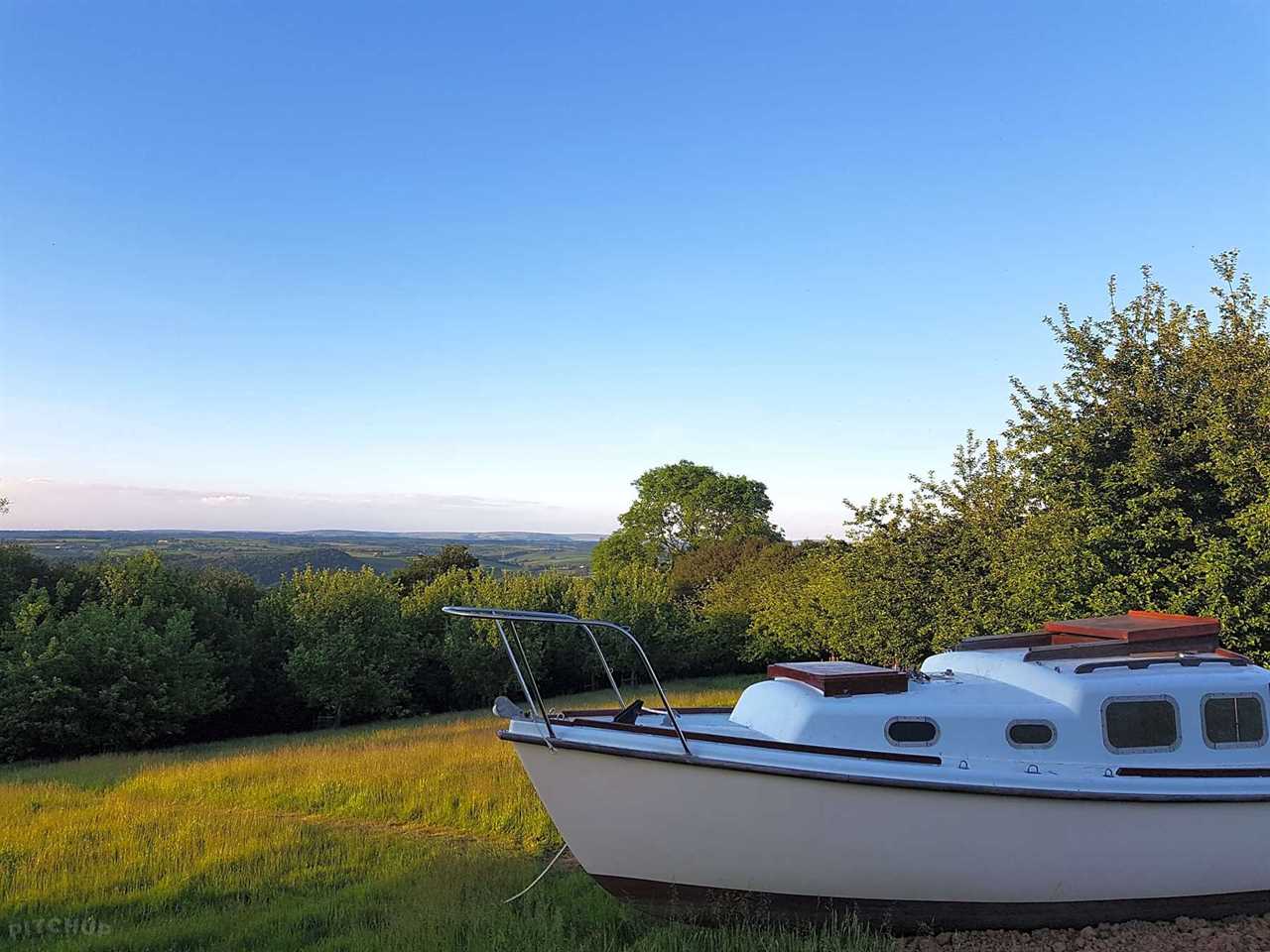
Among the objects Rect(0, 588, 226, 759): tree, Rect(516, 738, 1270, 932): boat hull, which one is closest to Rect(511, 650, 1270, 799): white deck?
Rect(516, 738, 1270, 932): boat hull

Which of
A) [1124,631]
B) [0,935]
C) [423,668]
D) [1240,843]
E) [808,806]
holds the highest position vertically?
[1124,631]

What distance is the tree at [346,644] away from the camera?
2894cm

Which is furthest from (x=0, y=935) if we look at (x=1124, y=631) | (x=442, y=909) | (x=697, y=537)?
(x=697, y=537)

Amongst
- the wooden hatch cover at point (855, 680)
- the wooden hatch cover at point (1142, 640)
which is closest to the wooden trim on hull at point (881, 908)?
the wooden hatch cover at point (855, 680)

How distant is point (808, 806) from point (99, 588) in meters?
34.8

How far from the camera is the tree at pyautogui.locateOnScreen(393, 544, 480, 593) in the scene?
50812mm

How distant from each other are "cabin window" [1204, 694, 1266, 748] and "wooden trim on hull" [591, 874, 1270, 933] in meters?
1.48

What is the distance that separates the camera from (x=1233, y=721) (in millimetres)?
6797

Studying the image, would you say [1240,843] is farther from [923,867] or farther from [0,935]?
[0,935]

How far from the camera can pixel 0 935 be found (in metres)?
6.41

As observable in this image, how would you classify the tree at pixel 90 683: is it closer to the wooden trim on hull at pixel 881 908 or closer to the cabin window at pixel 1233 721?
the wooden trim on hull at pixel 881 908

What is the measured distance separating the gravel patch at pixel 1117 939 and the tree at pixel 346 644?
26652mm

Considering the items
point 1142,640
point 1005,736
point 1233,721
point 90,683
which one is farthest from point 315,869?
point 90,683

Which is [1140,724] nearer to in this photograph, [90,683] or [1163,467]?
[1163,467]
